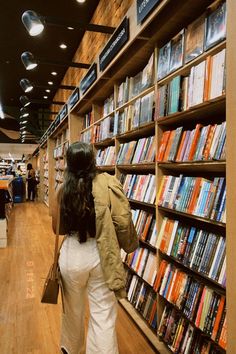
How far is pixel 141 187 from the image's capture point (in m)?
2.83

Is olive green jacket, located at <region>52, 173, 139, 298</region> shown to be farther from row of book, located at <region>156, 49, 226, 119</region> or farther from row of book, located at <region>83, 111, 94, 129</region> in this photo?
row of book, located at <region>83, 111, 94, 129</region>

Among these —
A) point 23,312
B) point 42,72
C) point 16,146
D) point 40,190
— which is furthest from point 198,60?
point 16,146

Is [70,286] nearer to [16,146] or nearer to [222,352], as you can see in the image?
[222,352]

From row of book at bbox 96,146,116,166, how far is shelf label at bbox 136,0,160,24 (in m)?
1.59

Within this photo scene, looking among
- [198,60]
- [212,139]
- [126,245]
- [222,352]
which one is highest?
[198,60]

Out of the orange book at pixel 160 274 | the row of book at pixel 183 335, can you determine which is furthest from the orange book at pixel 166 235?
the row of book at pixel 183 335

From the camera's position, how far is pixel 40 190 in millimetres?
13164

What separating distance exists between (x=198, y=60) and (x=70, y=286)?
5.19ft

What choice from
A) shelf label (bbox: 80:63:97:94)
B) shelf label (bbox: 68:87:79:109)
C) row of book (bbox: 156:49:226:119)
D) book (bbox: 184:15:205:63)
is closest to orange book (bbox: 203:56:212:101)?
row of book (bbox: 156:49:226:119)

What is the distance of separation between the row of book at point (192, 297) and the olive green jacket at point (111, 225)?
52 cm

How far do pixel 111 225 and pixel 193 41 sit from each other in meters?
1.28

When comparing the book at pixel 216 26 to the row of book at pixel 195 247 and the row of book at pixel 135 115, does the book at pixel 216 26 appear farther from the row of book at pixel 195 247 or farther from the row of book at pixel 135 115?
the row of book at pixel 195 247

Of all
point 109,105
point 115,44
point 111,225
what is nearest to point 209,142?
point 111,225

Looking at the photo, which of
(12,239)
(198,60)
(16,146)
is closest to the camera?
(198,60)
